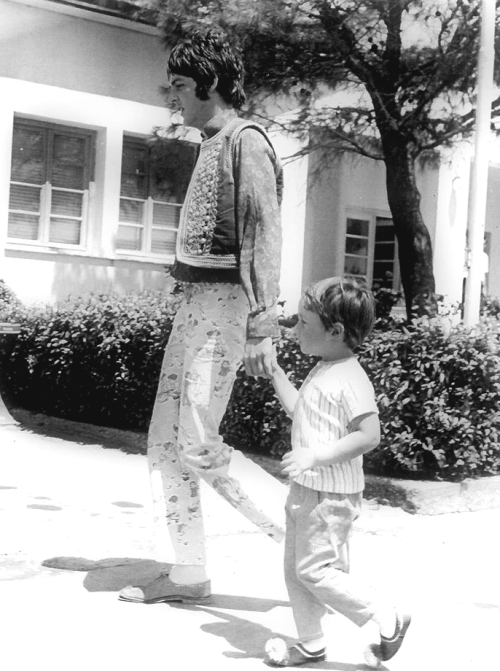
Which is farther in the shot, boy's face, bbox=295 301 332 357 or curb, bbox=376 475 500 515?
curb, bbox=376 475 500 515

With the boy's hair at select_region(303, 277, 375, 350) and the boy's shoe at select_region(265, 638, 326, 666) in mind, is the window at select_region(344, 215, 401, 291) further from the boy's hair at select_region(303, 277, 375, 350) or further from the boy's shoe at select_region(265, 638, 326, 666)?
the boy's shoe at select_region(265, 638, 326, 666)

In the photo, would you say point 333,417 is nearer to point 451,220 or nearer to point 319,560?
point 319,560

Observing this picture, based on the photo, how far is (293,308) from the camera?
12.1 metres

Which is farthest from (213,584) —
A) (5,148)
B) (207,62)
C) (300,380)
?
(5,148)

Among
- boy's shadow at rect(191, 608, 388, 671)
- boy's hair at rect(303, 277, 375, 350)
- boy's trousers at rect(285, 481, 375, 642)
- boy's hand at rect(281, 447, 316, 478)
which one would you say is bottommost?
boy's shadow at rect(191, 608, 388, 671)

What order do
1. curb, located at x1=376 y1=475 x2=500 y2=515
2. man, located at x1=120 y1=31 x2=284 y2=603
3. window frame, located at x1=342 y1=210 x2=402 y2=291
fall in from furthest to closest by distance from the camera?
window frame, located at x1=342 y1=210 x2=402 y2=291, curb, located at x1=376 y1=475 x2=500 y2=515, man, located at x1=120 y1=31 x2=284 y2=603

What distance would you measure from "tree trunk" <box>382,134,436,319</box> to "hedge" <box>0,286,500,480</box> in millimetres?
1399

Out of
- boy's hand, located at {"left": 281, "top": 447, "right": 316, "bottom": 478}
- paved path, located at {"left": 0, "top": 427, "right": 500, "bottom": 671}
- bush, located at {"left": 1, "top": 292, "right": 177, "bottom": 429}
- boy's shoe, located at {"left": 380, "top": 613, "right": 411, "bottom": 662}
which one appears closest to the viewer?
boy's hand, located at {"left": 281, "top": 447, "right": 316, "bottom": 478}

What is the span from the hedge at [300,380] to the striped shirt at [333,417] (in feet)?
8.86

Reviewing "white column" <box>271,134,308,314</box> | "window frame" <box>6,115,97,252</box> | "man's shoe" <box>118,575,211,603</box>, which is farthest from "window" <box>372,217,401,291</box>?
"man's shoe" <box>118,575,211,603</box>

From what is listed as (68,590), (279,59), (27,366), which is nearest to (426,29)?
(279,59)

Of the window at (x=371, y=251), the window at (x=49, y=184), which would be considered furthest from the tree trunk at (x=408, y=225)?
the window at (x=371, y=251)

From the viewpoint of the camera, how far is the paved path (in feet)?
10.2

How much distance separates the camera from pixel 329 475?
2.93 metres
